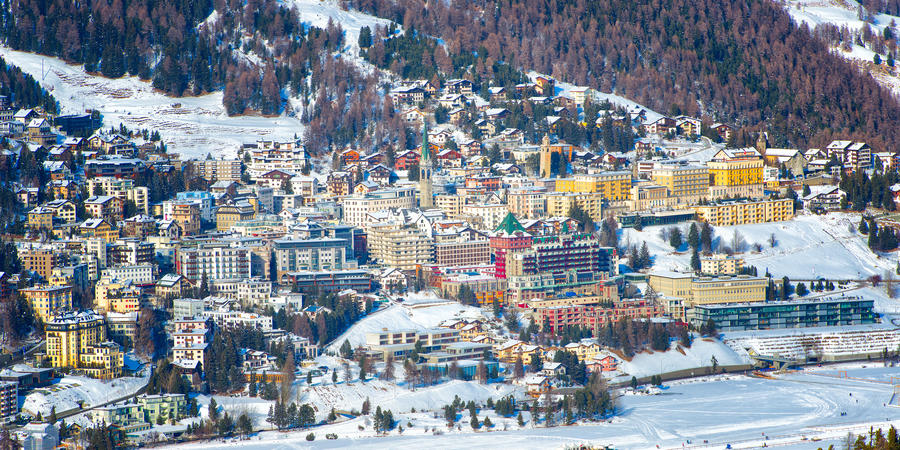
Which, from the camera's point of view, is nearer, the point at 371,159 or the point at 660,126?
the point at 371,159

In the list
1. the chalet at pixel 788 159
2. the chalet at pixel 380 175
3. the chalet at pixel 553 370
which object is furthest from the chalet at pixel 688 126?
the chalet at pixel 553 370

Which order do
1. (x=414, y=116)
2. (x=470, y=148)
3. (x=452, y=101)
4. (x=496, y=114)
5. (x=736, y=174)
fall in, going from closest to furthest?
(x=736, y=174), (x=470, y=148), (x=496, y=114), (x=414, y=116), (x=452, y=101)

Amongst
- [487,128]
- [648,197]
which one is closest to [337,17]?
[487,128]

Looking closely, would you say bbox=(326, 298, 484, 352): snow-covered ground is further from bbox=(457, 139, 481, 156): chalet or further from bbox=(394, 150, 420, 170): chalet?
bbox=(457, 139, 481, 156): chalet

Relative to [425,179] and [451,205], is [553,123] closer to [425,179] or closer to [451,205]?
[425,179]

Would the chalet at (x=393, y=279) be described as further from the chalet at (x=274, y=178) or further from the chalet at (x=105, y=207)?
the chalet at (x=274, y=178)

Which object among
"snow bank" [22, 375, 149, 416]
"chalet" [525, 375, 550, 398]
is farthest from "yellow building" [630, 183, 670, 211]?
"snow bank" [22, 375, 149, 416]

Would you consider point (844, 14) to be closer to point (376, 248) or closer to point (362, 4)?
point (362, 4)

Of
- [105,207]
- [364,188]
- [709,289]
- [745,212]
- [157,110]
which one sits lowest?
[709,289]
